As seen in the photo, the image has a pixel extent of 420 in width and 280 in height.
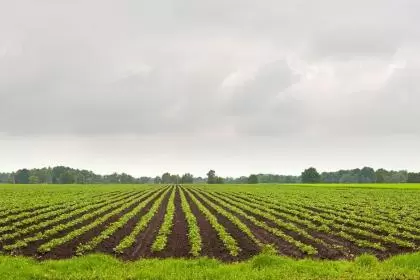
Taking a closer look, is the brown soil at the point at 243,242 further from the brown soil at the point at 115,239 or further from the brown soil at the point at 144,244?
the brown soil at the point at 115,239

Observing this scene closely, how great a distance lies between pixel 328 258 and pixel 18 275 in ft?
36.1

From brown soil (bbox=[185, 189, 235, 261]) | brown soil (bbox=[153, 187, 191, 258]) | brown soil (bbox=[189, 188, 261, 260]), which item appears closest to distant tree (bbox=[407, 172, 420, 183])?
brown soil (bbox=[189, 188, 261, 260])

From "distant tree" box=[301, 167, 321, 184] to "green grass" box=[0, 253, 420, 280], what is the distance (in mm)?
170967

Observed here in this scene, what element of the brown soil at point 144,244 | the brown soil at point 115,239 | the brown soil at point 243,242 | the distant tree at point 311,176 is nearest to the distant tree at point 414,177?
the distant tree at point 311,176

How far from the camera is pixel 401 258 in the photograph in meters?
15.1

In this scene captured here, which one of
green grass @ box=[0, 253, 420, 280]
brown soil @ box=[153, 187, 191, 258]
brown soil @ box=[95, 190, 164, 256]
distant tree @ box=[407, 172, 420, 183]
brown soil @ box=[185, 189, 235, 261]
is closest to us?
green grass @ box=[0, 253, 420, 280]

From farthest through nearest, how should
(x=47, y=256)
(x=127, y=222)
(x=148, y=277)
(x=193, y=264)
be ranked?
(x=127, y=222) < (x=47, y=256) < (x=193, y=264) < (x=148, y=277)

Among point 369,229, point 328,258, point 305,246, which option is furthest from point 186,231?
point 369,229

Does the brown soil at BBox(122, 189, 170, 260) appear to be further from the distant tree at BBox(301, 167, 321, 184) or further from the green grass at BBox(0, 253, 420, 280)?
the distant tree at BBox(301, 167, 321, 184)

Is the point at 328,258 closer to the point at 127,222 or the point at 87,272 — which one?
the point at 87,272

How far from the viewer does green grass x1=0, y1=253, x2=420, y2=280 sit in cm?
1273

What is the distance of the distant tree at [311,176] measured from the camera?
597 ft

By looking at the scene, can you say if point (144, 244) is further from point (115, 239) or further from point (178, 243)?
point (115, 239)

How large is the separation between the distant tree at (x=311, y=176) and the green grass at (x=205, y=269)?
170967 mm
